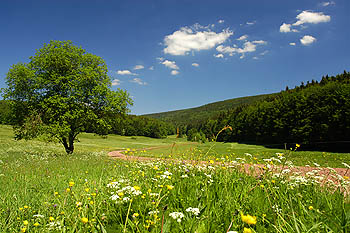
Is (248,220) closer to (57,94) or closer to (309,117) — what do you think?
(57,94)

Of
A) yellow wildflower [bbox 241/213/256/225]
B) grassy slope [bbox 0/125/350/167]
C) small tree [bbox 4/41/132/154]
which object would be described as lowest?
grassy slope [bbox 0/125/350/167]

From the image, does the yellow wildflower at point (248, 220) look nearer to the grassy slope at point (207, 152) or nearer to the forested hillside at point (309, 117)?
the grassy slope at point (207, 152)

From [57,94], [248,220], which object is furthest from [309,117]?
[248,220]

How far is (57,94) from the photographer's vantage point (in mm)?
18156

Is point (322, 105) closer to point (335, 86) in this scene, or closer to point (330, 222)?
point (335, 86)

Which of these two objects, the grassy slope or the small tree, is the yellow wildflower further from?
the small tree

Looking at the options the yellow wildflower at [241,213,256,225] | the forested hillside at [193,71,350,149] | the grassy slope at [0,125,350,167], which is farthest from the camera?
the forested hillside at [193,71,350,149]

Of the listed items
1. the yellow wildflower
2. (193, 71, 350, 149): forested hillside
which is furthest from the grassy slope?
(193, 71, 350, 149): forested hillside

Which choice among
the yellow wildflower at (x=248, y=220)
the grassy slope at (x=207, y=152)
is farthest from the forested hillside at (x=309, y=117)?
the yellow wildflower at (x=248, y=220)

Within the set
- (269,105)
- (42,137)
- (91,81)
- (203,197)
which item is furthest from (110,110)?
(269,105)

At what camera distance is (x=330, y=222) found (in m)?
2.22

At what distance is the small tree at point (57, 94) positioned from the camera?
56.2ft

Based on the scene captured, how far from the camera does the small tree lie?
17141 millimetres

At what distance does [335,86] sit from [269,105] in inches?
663
